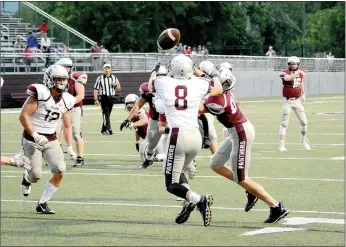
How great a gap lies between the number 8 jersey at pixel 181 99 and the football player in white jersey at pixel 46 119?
1.49 metres

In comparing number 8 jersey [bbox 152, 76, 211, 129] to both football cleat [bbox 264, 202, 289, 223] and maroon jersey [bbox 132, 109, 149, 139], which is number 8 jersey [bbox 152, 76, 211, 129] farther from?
maroon jersey [bbox 132, 109, 149, 139]

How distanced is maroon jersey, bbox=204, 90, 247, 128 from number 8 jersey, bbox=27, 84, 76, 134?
1.62 m

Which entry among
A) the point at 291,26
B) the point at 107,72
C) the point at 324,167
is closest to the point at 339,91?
the point at 291,26

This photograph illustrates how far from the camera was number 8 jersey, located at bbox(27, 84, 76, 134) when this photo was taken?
1116cm

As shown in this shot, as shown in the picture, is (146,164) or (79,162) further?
(79,162)

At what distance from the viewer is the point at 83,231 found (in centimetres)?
996

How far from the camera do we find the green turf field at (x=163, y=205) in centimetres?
956

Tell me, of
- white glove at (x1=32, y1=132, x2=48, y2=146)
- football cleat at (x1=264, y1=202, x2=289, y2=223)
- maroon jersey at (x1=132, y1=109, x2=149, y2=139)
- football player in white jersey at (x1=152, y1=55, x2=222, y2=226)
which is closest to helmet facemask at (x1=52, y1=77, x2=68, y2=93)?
white glove at (x1=32, y1=132, x2=48, y2=146)

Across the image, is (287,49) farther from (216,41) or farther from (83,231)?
(83,231)

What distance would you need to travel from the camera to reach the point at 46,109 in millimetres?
11211

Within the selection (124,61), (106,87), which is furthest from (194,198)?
(124,61)

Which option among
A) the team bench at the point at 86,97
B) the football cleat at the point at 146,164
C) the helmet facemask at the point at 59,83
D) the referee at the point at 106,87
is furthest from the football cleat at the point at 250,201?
the team bench at the point at 86,97

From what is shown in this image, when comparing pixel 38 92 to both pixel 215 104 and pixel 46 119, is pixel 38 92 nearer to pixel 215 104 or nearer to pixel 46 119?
pixel 46 119

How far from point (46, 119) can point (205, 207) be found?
248 centimetres
